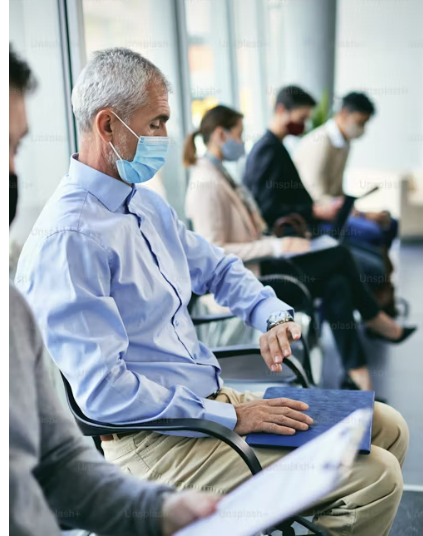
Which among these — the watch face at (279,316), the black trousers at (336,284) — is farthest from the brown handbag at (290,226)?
the watch face at (279,316)

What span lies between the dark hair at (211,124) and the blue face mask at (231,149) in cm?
8

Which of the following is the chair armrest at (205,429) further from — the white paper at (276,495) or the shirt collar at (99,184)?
the shirt collar at (99,184)

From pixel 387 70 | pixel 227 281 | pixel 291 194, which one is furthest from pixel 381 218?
pixel 387 70

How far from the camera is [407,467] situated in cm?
226

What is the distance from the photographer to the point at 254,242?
103 inches

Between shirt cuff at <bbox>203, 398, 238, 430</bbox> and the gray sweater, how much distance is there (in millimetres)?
422

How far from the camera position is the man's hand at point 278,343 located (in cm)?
152

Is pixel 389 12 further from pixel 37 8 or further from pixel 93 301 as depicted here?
pixel 93 301

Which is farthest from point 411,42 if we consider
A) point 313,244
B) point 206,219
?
point 206,219

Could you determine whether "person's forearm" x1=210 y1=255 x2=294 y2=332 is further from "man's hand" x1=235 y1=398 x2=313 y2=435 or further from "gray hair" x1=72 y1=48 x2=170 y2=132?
"gray hair" x1=72 y1=48 x2=170 y2=132

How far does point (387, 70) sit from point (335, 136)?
12.5 ft

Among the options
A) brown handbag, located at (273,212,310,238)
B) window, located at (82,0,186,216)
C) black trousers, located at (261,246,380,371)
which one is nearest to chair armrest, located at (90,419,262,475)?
window, located at (82,0,186,216)

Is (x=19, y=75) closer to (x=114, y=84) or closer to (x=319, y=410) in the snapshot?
(x=114, y=84)

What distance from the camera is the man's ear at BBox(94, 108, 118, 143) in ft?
4.48
